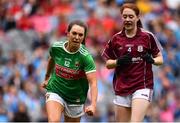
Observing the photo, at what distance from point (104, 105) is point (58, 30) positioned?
2.95 m

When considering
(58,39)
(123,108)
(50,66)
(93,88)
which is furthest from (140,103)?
(58,39)

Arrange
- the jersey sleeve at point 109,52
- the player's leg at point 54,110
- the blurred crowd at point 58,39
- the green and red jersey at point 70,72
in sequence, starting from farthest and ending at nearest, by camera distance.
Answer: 1. the blurred crowd at point 58,39
2. the jersey sleeve at point 109,52
3. the green and red jersey at point 70,72
4. the player's leg at point 54,110

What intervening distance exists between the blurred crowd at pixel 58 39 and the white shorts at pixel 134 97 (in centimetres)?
527

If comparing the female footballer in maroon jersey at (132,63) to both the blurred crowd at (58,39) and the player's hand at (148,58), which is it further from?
the blurred crowd at (58,39)

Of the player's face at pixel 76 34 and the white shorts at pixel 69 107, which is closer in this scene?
the player's face at pixel 76 34

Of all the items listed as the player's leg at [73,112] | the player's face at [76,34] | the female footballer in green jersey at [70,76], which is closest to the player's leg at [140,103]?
the female footballer in green jersey at [70,76]

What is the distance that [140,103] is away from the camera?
436 inches

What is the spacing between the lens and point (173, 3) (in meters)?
23.1

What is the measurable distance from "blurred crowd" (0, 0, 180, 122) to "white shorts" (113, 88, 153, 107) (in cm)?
527

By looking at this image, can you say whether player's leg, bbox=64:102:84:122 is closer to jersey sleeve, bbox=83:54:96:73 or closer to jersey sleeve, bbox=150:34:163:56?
jersey sleeve, bbox=83:54:96:73

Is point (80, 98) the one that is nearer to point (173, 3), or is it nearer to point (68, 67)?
point (68, 67)

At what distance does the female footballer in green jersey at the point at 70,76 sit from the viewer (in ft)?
35.8

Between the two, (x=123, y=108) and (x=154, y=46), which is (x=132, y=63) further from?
(x=123, y=108)

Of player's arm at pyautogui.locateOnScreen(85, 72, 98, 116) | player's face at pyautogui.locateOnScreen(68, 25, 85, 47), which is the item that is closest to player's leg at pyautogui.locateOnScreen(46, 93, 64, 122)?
player's arm at pyautogui.locateOnScreen(85, 72, 98, 116)
